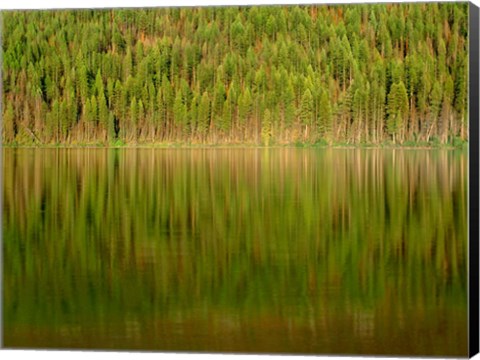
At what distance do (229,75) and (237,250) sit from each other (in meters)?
1.15

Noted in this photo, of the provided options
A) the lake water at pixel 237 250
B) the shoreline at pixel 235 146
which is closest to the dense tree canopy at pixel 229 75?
the shoreline at pixel 235 146

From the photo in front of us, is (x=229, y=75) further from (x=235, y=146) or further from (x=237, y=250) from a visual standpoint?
(x=237, y=250)

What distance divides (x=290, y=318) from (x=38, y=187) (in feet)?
7.64

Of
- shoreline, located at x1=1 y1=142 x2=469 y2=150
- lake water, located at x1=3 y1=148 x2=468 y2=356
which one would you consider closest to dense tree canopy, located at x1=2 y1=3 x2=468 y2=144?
shoreline, located at x1=1 y1=142 x2=469 y2=150

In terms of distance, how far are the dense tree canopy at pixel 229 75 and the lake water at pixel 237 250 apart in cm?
22

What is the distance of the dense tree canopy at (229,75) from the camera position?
25.5 feet

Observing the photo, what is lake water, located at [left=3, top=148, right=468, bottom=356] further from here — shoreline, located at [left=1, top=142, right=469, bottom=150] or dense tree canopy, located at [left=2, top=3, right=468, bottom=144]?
dense tree canopy, located at [left=2, top=3, right=468, bottom=144]

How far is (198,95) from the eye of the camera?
8258mm

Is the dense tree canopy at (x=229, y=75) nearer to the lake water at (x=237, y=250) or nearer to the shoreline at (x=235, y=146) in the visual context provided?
the shoreline at (x=235, y=146)

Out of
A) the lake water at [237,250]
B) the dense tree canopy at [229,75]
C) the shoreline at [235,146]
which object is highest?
the dense tree canopy at [229,75]

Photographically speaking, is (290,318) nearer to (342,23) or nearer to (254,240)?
(254,240)

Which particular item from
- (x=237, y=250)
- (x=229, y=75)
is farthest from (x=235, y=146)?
(x=237, y=250)

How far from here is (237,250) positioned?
7.97m

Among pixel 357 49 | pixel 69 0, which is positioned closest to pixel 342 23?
pixel 357 49
